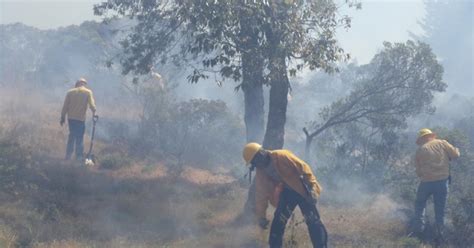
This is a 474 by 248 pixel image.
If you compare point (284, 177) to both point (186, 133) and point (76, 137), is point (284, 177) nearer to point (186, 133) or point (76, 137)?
point (76, 137)

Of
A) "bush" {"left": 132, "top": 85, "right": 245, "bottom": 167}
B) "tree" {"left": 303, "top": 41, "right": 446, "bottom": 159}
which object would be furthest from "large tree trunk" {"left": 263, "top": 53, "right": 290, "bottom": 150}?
"bush" {"left": 132, "top": 85, "right": 245, "bottom": 167}

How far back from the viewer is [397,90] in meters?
12.5

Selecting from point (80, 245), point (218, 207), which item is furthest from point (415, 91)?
point (80, 245)

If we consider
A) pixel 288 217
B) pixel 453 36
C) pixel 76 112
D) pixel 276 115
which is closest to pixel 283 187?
pixel 288 217

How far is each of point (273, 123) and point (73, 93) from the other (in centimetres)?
435

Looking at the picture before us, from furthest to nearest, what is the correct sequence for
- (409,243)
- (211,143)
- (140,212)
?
(211,143)
(140,212)
(409,243)

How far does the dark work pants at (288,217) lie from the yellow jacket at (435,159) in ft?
8.66

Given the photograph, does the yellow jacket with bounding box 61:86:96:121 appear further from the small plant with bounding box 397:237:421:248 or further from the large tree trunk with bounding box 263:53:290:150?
the small plant with bounding box 397:237:421:248

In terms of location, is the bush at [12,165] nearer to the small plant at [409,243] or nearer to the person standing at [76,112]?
the person standing at [76,112]

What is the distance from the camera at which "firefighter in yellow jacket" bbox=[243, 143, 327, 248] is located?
247 inches

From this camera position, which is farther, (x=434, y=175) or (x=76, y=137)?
(x=76, y=137)

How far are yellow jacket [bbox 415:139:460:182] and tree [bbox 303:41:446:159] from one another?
148 inches

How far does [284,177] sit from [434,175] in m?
3.08

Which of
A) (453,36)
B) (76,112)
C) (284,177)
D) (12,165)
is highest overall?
(453,36)
